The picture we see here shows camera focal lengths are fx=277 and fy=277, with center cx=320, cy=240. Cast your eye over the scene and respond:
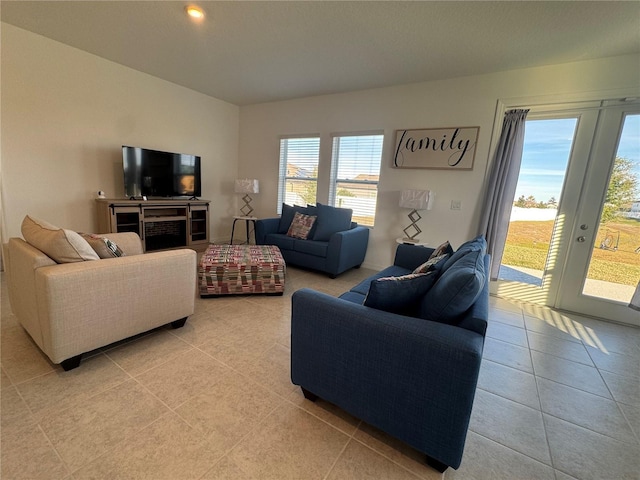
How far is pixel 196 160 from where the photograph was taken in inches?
181

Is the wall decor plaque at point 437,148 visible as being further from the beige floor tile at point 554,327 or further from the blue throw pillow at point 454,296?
the blue throw pillow at point 454,296

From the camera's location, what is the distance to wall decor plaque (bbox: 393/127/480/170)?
3.46 meters

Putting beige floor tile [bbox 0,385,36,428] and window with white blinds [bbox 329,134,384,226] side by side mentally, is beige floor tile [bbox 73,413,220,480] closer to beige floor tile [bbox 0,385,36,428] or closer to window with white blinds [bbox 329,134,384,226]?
beige floor tile [bbox 0,385,36,428]

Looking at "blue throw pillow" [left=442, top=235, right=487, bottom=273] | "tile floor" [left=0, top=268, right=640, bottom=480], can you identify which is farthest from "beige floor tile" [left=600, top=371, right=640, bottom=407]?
"blue throw pillow" [left=442, top=235, right=487, bottom=273]

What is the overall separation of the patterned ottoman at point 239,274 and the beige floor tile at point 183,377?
3.22ft

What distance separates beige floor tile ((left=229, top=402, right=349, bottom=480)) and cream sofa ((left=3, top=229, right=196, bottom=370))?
3.81 feet

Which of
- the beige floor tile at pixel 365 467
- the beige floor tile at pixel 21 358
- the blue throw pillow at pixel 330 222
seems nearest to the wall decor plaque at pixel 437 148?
the blue throw pillow at pixel 330 222

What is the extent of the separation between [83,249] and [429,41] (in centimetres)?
334

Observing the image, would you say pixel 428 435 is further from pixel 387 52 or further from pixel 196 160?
pixel 196 160

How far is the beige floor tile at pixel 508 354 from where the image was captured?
2076 mm

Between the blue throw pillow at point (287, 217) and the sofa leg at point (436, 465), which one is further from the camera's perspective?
the blue throw pillow at point (287, 217)

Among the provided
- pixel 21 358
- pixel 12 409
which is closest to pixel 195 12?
pixel 21 358

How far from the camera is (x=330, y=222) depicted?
3.96 m

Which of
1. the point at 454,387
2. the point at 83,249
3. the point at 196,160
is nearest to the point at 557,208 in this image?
the point at 454,387
